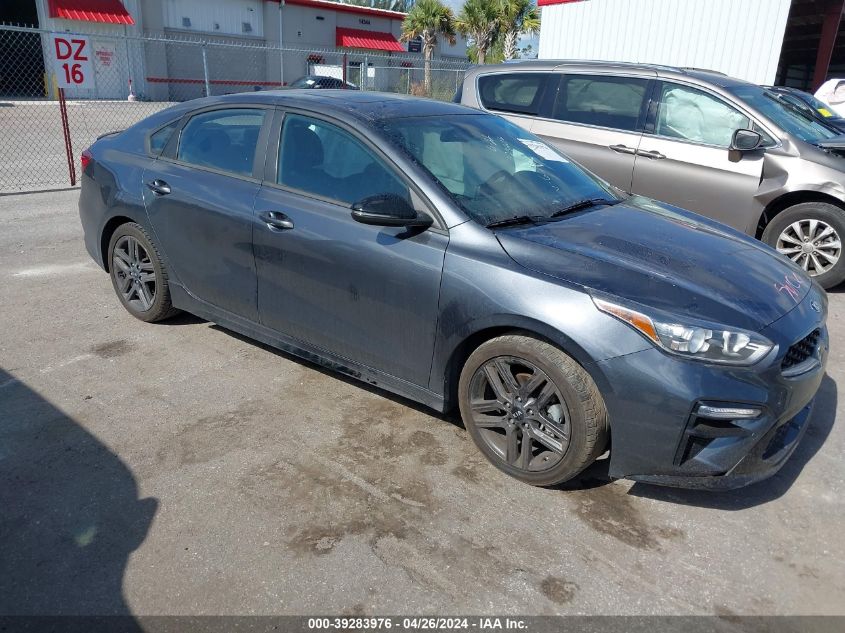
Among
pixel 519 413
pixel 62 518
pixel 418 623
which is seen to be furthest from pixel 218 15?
pixel 418 623

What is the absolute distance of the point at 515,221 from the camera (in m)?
3.35

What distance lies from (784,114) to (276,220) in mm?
5245

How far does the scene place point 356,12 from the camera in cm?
4078

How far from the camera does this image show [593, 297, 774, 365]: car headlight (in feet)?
8.79

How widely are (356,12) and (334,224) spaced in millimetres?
41484

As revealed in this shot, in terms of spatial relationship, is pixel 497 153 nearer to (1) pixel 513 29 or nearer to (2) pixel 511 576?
(2) pixel 511 576

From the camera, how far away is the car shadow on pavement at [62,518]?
96.0 inches

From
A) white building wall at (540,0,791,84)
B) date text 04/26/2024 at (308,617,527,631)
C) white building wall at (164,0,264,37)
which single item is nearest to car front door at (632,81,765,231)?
date text 04/26/2024 at (308,617,527,631)

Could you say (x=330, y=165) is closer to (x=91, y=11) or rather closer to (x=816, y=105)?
(x=816, y=105)

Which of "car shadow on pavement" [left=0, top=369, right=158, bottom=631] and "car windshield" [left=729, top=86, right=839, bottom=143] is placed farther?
"car windshield" [left=729, top=86, right=839, bottom=143]

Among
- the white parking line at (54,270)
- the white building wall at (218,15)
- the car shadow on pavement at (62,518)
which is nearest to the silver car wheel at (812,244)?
the car shadow on pavement at (62,518)

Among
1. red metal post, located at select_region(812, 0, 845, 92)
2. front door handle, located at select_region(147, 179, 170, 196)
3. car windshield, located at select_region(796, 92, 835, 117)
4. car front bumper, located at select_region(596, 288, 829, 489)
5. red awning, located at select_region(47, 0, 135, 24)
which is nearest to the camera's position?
car front bumper, located at select_region(596, 288, 829, 489)

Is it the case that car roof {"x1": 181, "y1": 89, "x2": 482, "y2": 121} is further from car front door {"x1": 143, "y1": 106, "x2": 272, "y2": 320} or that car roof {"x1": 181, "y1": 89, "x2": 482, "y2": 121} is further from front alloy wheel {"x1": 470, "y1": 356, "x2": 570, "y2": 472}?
front alloy wheel {"x1": 470, "y1": 356, "x2": 570, "y2": 472}

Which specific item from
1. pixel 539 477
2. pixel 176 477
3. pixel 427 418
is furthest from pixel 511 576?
pixel 176 477
